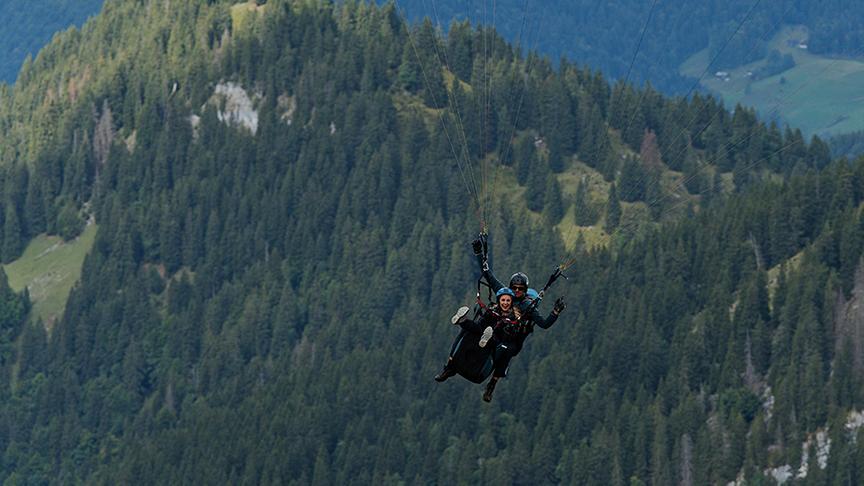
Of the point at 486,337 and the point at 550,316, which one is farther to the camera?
the point at 486,337

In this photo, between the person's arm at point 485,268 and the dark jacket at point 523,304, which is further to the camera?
the dark jacket at point 523,304

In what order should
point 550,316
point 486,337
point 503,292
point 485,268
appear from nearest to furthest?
point 550,316 → point 485,268 → point 486,337 → point 503,292

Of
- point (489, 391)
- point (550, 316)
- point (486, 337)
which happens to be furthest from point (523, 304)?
point (489, 391)

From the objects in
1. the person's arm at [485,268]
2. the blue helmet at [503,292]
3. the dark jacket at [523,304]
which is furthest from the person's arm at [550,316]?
the person's arm at [485,268]

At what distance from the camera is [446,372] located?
81250 mm

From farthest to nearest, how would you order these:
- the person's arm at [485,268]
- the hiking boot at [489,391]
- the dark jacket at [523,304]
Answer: the hiking boot at [489,391] < the dark jacket at [523,304] < the person's arm at [485,268]

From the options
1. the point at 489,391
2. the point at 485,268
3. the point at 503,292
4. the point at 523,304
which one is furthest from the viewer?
the point at 523,304

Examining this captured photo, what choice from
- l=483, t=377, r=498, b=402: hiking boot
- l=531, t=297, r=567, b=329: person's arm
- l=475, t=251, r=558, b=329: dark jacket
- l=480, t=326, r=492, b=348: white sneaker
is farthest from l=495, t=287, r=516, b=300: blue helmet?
l=483, t=377, r=498, b=402: hiking boot

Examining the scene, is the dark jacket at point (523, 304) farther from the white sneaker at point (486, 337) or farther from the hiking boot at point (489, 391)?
the hiking boot at point (489, 391)

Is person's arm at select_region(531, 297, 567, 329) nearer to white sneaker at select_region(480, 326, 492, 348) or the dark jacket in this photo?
the dark jacket

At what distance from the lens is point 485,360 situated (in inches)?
3209

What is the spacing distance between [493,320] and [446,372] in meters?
2.39

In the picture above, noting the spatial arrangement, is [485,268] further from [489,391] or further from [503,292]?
[489,391]

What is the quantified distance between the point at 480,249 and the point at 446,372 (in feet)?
16.4
